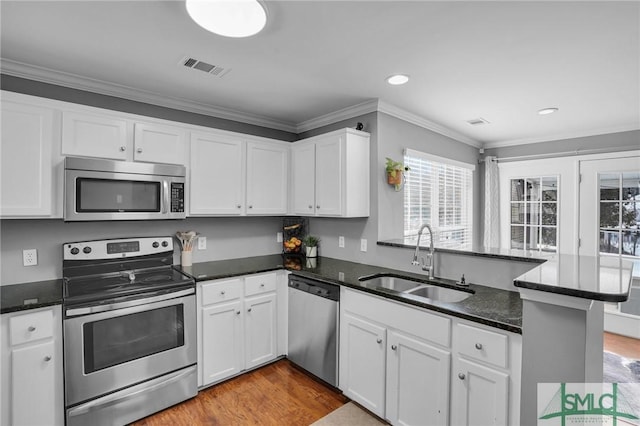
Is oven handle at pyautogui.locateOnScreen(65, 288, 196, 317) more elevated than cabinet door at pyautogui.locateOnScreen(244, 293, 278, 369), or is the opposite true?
oven handle at pyautogui.locateOnScreen(65, 288, 196, 317)

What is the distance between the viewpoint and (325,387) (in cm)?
262


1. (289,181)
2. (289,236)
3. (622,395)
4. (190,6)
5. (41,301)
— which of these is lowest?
(622,395)

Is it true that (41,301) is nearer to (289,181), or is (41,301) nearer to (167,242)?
(167,242)

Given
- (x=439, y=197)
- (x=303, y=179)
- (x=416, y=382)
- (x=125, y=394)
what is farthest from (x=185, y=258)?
(x=439, y=197)

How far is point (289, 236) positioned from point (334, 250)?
23.0 inches

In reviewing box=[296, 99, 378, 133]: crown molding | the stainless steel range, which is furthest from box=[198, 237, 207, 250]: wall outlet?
box=[296, 99, 378, 133]: crown molding

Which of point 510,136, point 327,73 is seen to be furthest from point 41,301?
point 510,136

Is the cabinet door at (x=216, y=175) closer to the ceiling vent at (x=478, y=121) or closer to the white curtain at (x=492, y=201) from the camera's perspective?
the ceiling vent at (x=478, y=121)

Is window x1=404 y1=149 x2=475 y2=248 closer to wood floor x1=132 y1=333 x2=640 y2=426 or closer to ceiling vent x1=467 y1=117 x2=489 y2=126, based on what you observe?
ceiling vent x1=467 y1=117 x2=489 y2=126

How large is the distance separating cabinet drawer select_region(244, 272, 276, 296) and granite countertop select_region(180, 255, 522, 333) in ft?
0.20

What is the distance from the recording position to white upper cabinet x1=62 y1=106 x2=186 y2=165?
88.8 inches

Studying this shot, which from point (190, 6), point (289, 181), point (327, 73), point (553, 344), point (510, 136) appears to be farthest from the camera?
point (510, 136)

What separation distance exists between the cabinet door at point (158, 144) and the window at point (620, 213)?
4805 millimetres

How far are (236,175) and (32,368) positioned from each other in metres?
1.94
